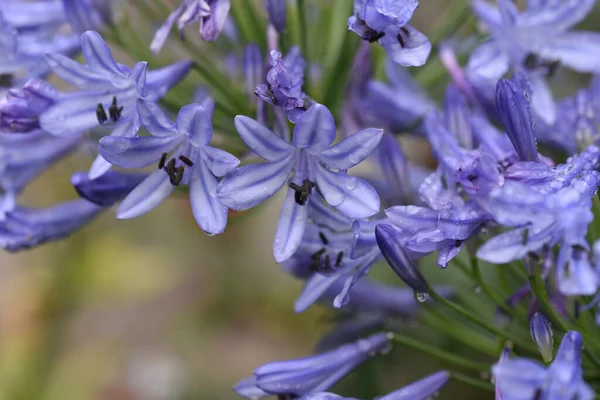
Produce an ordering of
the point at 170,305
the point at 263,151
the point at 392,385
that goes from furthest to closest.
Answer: the point at 170,305
the point at 392,385
the point at 263,151

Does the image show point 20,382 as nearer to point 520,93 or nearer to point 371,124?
point 371,124

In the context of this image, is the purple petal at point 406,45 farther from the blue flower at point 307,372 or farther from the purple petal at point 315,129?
the blue flower at point 307,372

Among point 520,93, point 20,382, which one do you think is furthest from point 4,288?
point 520,93

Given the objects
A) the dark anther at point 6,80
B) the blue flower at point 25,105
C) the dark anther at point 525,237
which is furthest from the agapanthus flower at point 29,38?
the dark anther at point 525,237

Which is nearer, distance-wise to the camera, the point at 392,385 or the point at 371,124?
the point at 371,124

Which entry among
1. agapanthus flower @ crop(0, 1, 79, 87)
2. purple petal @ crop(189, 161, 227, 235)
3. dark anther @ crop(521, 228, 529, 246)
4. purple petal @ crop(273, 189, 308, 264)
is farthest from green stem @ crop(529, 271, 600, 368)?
agapanthus flower @ crop(0, 1, 79, 87)

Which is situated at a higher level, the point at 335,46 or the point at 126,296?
the point at 335,46

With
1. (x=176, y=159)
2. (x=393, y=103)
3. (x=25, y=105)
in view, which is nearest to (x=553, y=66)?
(x=393, y=103)
